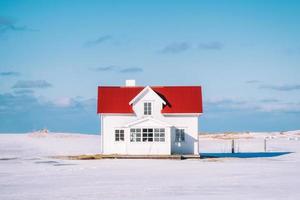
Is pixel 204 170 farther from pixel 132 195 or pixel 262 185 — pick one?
pixel 132 195

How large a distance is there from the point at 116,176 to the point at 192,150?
18394 mm

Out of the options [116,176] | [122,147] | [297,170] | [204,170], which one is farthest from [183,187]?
[122,147]

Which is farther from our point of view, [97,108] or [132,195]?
[97,108]

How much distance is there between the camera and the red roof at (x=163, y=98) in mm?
44156

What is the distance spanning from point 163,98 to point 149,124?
345 cm

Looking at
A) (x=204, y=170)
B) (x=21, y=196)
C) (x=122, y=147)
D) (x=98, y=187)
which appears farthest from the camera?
(x=122, y=147)

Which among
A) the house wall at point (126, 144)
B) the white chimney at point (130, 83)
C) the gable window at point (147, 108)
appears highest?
the white chimney at point (130, 83)

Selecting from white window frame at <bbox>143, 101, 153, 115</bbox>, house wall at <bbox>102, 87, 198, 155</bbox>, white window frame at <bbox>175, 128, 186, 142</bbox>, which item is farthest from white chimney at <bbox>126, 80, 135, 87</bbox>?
white window frame at <bbox>175, 128, 186, 142</bbox>

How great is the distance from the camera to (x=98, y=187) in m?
21.5

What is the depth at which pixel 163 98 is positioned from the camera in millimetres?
45281

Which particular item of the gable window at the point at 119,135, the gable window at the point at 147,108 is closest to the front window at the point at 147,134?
the gable window at the point at 119,135

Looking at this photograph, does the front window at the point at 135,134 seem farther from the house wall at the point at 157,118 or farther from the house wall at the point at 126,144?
the house wall at the point at 157,118

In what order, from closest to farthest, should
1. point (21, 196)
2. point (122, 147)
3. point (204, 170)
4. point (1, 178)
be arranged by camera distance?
1. point (21, 196)
2. point (1, 178)
3. point (204, 170)
4. point (122, 147)

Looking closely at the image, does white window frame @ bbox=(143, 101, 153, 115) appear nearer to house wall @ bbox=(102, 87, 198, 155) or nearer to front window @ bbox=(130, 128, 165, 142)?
house wall @ bbox=(102, 87, 198, 155)
